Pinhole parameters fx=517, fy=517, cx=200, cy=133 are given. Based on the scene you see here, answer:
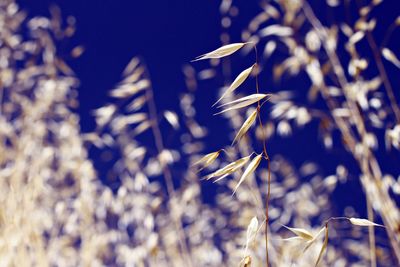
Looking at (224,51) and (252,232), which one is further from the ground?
(224,51)

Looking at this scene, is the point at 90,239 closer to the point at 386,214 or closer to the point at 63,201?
the point at 63,201

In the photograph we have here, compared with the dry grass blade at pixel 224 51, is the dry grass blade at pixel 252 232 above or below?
below

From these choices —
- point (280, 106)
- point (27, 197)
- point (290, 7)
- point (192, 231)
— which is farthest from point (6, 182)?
point (290, 7)

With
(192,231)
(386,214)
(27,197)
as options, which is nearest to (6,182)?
(27,197)

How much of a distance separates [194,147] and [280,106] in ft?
1.65

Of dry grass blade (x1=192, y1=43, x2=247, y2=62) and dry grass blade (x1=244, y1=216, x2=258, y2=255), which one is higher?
dry grass blade (x1=192, y1=43, x2=247, y2=62)

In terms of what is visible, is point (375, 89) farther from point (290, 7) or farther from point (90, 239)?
point (90, 239)

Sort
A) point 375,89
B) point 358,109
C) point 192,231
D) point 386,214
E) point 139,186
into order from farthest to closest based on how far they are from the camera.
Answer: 1. point 192,231
2. point 139,186
3. point 375,89
4. point 358,109
5. point 386,214

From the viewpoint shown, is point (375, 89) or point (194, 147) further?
point (194, 147)

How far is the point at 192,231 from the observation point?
6.18ft

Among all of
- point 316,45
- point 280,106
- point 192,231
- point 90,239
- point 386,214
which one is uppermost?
point 316,45

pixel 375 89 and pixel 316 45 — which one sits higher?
pixel 316 45

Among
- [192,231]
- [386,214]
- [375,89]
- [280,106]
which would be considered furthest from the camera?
[192,231]

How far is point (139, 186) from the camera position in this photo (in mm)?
1759
